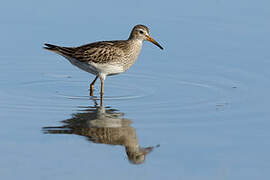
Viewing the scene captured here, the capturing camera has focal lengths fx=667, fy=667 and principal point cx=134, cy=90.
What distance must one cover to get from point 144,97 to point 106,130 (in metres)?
2.67

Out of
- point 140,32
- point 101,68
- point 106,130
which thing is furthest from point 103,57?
point 106,130

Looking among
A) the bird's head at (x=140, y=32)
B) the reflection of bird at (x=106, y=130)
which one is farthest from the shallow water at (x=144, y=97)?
the bird's head at (x=140, y=32)

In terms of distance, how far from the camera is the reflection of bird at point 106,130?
10617 millimetres

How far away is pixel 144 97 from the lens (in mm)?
14125

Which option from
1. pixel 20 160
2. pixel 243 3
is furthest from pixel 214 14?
pixel 20 160

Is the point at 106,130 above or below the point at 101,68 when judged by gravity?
below

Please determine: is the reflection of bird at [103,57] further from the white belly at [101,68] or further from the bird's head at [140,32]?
the bird's head at [140,32]

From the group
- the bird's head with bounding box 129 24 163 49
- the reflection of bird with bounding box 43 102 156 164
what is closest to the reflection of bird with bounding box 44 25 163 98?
the bird's head with bounding box 129 24 163 49

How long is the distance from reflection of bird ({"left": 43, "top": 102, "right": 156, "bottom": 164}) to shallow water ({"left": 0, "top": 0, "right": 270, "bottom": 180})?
0.06 feet

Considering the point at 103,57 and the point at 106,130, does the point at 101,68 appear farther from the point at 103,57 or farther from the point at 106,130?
the point at 106,130

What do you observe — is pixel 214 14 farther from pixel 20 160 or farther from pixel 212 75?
pixel 20 160

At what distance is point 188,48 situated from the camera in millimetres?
17656

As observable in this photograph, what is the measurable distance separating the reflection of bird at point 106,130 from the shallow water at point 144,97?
0.02m

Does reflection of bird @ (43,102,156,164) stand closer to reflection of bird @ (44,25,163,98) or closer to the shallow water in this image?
the shallow water
